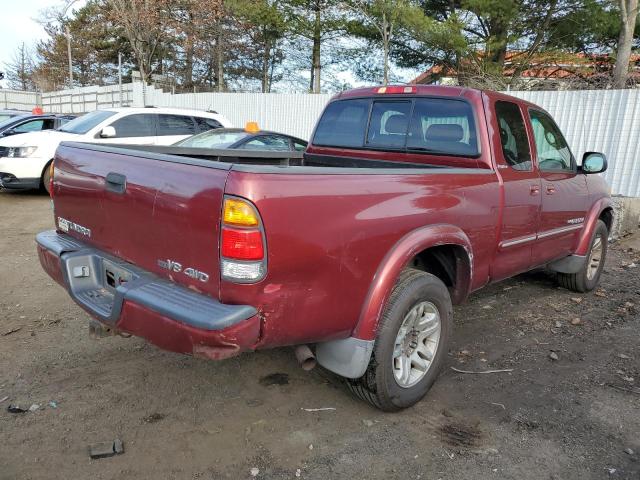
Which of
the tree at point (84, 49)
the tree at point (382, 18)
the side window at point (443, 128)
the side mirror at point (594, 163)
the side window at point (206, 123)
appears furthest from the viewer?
the tree at point (84, 49)

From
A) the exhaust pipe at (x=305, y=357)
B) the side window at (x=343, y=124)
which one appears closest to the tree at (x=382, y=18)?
the side window at (x=343, y=124)

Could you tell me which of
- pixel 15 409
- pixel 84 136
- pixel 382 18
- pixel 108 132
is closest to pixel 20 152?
pixel 84 136

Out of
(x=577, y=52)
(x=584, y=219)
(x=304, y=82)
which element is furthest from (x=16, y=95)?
(x=584, y=219)

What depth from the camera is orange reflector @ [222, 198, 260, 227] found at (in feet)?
6.97

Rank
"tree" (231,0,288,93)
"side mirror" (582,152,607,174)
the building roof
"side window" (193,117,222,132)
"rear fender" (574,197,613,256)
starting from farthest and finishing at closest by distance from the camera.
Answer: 1. "tree" (231,0,288,93)
2. the building roof
3. "side window" (193,117,222,132)
4. "rear fender" (574,197,613,256)
5. "side mirror" (582,152,607,174)

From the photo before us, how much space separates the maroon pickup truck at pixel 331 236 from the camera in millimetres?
2209

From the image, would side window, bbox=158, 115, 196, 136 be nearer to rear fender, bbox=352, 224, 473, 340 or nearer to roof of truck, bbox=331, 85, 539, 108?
roof of truck, bbox=331, 85, 539, 108

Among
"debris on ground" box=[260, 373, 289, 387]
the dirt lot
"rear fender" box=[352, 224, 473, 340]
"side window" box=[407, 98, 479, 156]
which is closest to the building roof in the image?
"side window" box=[407, 98, 479, 156]

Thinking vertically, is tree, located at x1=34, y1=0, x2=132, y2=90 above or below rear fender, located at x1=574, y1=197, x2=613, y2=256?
above

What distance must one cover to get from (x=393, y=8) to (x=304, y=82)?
14009mm

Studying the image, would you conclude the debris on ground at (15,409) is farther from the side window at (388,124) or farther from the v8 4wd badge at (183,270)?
the side window at (388,124)

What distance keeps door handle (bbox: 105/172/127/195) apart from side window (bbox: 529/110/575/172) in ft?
10.2

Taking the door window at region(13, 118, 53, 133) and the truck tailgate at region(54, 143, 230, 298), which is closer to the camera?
the truck tailgate at region(54, 143, 230, 298)

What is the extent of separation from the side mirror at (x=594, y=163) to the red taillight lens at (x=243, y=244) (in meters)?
3.64
